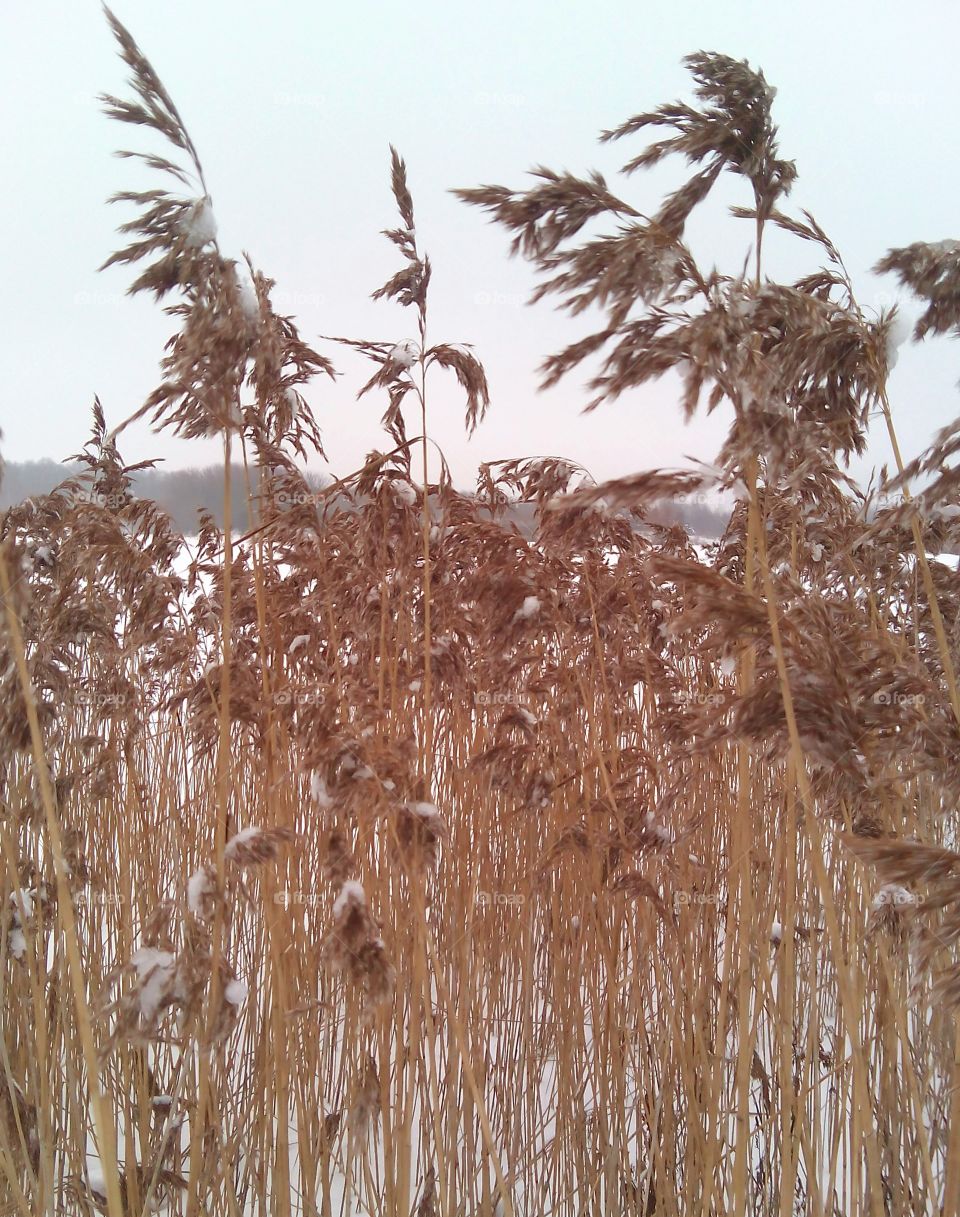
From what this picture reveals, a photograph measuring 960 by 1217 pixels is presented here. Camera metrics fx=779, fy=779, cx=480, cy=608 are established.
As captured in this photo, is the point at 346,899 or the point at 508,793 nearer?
the point at 346,899

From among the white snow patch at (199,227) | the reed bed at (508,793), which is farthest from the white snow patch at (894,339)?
the white snow patch at (199,227)

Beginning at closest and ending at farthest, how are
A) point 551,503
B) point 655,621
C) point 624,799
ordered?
point 551,503 < point 624,799 < point 655,621

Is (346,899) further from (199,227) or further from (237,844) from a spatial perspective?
(199,227)

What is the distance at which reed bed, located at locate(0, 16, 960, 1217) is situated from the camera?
85 centimetres

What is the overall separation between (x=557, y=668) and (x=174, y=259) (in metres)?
1.32

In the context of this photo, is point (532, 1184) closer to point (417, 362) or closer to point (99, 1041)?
point (99, 1041)

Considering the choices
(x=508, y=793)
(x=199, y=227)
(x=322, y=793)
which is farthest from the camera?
(x=508, y=793)

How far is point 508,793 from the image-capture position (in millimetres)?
1583

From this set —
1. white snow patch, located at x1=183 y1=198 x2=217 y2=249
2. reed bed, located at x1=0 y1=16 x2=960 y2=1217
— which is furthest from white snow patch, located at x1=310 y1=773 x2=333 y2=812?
white snow patch, located at x1=183 y1=198 x2=217 y2=249

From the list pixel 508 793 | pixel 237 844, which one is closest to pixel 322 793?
pixel 237 844

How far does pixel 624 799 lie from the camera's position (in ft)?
5.14

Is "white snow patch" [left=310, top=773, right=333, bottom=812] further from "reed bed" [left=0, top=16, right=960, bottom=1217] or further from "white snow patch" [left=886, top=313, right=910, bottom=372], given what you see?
"white snow patch" [left=886, top=313, right=910, bottom=372]

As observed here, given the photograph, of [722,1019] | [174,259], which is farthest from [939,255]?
[722,1019]

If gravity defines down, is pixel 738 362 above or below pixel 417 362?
below
